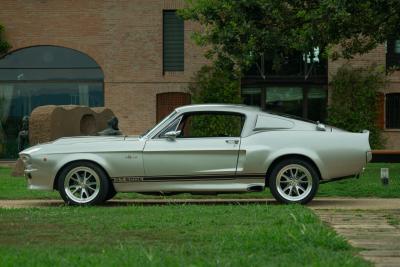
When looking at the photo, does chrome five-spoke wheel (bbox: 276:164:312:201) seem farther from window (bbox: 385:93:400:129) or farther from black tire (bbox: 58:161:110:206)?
window (bbox: 385:93:400:129)

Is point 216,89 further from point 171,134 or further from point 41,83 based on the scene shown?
point 171,134

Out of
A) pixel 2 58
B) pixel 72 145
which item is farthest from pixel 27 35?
pixel 72 145

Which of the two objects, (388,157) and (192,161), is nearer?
(192,161)

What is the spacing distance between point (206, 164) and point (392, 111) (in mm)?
21571

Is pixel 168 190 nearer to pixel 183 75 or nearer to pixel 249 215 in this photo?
pixel 249 215

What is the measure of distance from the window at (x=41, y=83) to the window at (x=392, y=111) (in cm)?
1152

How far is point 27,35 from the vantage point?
3203 cm

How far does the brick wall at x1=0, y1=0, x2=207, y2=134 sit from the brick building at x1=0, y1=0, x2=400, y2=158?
40mm

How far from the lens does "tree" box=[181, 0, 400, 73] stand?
1970cm

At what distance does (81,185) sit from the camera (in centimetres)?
1221

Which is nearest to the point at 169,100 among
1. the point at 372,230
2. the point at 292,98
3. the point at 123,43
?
the point at 123,43

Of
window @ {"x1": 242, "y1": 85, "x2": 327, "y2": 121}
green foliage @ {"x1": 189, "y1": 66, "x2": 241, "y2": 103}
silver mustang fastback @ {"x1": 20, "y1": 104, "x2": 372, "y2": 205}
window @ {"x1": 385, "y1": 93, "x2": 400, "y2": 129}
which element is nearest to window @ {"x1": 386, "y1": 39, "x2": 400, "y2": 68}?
window @ {"x1": 385, "y1": 93, "x2": 400, "y2": 129}

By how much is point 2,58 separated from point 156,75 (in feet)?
20.6

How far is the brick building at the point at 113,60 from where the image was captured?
31859mm
